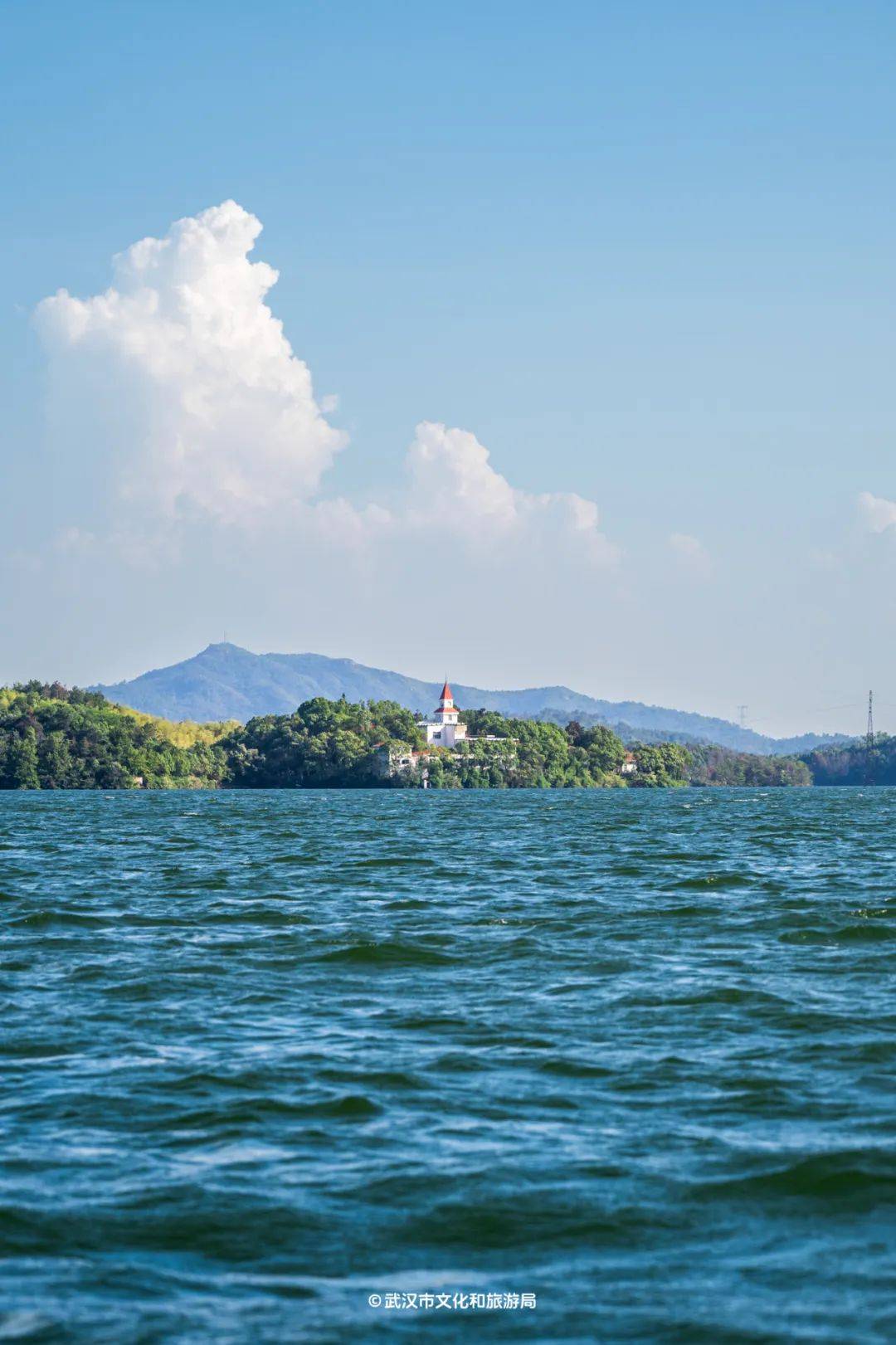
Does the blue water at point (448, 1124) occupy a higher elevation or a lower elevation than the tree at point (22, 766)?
lower

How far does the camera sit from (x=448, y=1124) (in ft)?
46.3

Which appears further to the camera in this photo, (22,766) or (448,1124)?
(22,766)

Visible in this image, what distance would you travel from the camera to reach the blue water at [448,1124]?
998 cm

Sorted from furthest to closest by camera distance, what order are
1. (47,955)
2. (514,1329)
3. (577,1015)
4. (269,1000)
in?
(47,955) → (269,1000) → (577,1015) → (514,1329)

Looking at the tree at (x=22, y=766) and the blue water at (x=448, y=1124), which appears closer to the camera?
the blue water at (x=448, y=1124)

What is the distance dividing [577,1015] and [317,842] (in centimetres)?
4586

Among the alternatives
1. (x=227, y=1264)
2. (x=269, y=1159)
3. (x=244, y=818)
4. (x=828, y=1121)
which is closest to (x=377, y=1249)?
(x=227, y=1264)

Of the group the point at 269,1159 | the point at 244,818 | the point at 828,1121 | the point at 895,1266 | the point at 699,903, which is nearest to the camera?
the point at 895,1266

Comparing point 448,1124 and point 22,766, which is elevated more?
point 22,766

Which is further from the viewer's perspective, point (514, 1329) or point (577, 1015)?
point (577, 1015)

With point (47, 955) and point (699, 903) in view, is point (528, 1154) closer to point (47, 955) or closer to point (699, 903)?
point (47, 955)

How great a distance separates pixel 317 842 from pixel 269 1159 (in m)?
52.1

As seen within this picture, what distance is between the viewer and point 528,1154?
13.0m

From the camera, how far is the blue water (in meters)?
9.98
